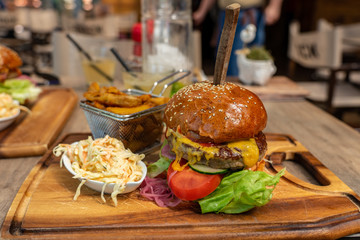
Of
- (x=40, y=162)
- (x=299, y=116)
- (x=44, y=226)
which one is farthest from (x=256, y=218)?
(x=299, y=116)

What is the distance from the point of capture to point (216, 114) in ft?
3.82

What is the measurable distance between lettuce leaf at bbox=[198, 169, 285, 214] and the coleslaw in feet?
0.98

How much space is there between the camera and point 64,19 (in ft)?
28.8

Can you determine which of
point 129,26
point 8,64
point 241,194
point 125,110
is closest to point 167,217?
point 241,194

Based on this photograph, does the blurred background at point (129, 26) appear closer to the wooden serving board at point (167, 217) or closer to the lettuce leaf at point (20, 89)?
the lettuce leaf at point (20, 89)

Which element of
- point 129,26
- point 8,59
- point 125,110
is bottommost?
point 125,110

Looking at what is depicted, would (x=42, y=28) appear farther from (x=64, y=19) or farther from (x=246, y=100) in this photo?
(x=246, y=100)

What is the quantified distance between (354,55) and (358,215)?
7.00 meters

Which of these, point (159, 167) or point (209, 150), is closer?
point (209, 150)

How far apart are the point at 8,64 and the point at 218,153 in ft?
5.99

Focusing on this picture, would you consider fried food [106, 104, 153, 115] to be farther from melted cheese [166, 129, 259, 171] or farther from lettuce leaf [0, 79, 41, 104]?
lettuce leaf [0, 79, 41, 104]

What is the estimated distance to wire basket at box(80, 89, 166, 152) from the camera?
4.67 ft

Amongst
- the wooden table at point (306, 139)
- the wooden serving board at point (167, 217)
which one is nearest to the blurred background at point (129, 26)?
the wooden table at point (306, 139)

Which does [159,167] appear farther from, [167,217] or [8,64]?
[8,64]
